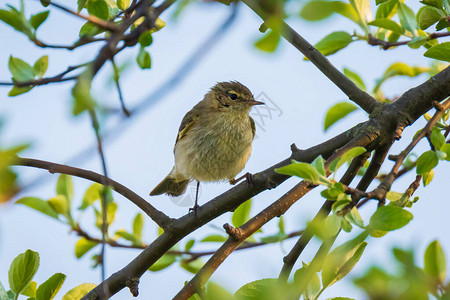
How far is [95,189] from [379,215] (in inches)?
82.0

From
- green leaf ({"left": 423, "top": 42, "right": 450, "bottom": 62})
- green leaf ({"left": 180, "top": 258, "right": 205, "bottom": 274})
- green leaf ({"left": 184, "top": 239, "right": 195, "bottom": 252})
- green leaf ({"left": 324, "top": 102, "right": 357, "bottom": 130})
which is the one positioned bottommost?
green leaf ({"left": 423, "top": 42, "right": 450, "bottom": 62})

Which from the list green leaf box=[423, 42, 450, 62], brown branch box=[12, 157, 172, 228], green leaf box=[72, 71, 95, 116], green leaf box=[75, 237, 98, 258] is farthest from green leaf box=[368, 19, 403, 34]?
green leaf box=[75, 237, 98, 258]

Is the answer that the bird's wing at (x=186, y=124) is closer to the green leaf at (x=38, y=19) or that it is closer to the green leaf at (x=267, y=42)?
the green leaf at (x=38, y=19)

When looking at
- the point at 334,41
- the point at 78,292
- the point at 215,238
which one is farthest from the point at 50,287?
the point at 334,41

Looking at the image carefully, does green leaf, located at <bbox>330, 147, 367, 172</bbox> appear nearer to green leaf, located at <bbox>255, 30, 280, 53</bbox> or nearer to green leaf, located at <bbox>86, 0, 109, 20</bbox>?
green leaf, located at <bbox>255, 30, 280, 53</bbox>

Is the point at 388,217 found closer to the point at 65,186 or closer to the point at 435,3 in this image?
the point at 435,3

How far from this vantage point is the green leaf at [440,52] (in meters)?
2.34

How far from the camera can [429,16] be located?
107 inches

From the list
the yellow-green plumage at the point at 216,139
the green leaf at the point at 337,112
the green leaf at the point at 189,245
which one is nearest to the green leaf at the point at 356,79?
the green leaf at the point at 337,112

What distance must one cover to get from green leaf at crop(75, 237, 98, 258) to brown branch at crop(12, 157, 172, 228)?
797 millimetres

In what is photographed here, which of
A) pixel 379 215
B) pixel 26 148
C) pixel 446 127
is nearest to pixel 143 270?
pixel 379 215

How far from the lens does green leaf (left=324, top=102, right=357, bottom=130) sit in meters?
3.17

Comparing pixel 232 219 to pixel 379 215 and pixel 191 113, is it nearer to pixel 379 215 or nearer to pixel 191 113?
pixel 379 215

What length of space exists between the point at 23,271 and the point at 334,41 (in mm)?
1986
